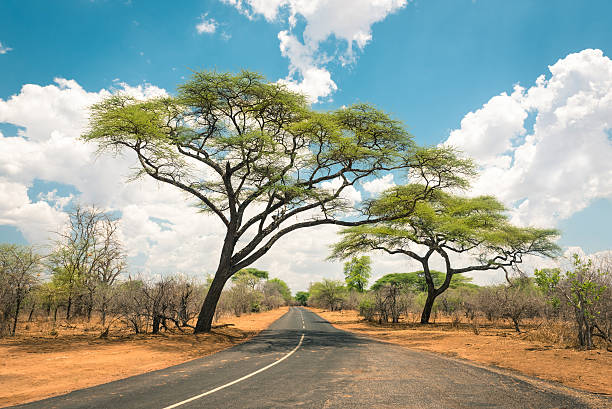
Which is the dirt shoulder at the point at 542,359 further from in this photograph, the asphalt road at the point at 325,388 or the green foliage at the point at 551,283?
the green foliage at the point at 551,283

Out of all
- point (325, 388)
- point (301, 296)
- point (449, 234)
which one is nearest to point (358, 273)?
point (449, 234)

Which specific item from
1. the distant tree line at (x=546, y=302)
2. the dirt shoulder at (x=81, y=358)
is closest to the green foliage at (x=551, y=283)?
the distant tree line at (x=546, y=302)

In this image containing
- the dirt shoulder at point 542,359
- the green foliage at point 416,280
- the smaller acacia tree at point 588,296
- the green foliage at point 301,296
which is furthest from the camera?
the green foliage at point 301,296

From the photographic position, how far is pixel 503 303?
19.9m

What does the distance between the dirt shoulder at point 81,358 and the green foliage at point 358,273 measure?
5095cm

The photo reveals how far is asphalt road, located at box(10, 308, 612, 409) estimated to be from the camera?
5.84 m

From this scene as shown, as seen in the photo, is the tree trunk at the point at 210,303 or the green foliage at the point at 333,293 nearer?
the tree trunk at the point at 210,303

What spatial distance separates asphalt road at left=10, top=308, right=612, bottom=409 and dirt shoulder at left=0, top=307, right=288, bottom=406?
0.95 meters

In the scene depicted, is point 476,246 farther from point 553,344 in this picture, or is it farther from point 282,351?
point 282,351

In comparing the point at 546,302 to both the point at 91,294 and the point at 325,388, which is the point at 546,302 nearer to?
the point at 325,388

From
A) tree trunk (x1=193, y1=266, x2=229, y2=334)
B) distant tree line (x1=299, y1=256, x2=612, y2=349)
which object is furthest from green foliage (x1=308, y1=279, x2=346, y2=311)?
tree trunk (x1=193, y1=266, x2=229, y2=334)

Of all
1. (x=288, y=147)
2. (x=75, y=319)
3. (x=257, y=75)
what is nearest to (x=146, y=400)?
(x=257, y=75)

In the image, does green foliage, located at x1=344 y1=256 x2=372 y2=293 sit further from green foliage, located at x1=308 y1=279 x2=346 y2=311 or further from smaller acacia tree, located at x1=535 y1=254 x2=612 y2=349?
smaller acacia tree, located at x1=535 y1=254 x2=612 y2=349

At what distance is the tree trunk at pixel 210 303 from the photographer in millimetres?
16812
